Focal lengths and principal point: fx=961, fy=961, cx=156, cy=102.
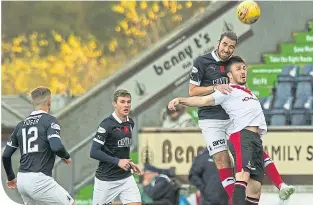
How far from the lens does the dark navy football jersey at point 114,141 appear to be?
10.0 metres

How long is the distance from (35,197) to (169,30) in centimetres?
525

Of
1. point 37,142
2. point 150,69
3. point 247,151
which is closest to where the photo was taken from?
point 247,151

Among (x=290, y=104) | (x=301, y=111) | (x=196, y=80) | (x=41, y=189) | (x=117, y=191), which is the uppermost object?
(x=196, y=80)

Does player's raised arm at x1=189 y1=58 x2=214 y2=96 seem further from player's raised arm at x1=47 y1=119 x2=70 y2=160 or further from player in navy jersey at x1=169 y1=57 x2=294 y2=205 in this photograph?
player's raised arm at x1=47 y1=119 x2=70 y2=160

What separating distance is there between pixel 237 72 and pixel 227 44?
0.37m

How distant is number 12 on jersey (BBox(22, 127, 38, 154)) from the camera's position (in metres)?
9.45

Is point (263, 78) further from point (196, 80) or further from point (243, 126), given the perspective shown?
point (243, 126)

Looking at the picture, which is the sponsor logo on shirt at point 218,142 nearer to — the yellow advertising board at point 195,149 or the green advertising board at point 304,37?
the yellow advertising board at point 195,149

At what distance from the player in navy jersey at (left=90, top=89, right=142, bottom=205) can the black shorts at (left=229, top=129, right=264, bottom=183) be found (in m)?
1.20

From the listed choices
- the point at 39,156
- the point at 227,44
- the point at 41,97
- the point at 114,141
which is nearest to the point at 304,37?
the point at 227,44

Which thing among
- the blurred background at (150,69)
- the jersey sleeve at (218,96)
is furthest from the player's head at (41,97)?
the blurred background at (150,69)

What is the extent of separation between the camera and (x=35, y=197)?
375 inches

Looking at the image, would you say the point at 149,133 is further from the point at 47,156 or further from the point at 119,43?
the point at 47,156

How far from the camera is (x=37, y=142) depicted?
9.45 metres
